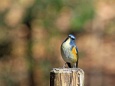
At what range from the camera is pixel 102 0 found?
11.1m

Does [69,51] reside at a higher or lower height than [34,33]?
lower

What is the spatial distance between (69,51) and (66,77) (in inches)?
24.9

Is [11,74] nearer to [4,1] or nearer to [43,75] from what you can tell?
[43,75]

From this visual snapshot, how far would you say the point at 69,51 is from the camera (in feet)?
11.8

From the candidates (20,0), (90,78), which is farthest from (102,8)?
(20,0)

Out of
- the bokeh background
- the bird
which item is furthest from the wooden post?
the bokeh background

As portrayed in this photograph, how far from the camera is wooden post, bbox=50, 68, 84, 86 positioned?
2.96 m

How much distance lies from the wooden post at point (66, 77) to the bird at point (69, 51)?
524 millimetres

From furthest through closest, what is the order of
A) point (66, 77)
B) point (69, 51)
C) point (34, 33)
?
point (34, 33) < point (69, 51) < point (66, 77)

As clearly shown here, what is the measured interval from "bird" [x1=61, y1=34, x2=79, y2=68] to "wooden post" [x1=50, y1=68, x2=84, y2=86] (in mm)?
524

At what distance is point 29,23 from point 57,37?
1.54 feet

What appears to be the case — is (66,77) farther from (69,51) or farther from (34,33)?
(34,33)

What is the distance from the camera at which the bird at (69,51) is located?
3.52 meters

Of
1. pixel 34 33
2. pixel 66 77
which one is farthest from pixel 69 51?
pixel 34 33
